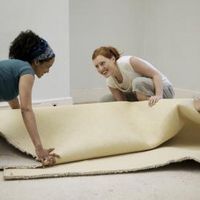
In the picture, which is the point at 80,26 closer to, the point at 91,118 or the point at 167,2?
the point at 167,2

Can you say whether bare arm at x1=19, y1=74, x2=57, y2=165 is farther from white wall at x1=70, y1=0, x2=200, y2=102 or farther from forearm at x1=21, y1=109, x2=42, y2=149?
white wall at x1=70, y1=0, x2=200, y2=102

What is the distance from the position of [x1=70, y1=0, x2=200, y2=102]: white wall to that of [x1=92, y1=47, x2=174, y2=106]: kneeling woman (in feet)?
4.76

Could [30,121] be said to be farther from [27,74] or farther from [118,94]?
[118,94]

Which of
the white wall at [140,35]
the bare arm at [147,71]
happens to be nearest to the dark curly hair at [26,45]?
the bare arm at [147,71]

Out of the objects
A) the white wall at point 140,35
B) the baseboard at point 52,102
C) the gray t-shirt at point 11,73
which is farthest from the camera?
the white wall at point 140,35

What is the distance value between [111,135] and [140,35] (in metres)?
2.52

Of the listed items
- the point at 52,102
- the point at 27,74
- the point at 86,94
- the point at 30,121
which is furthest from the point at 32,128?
the point at 86,94

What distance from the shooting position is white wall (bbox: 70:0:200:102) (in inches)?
128

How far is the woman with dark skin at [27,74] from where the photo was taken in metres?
1.26

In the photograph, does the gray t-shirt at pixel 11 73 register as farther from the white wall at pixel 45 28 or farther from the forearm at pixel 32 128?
the white wall at pixel 45 28

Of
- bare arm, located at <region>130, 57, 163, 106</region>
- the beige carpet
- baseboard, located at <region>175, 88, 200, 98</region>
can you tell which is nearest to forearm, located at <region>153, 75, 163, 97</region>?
bare arm, located at <region>130, 57, 163, 106</region>

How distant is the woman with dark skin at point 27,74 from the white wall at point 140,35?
5.95 feet

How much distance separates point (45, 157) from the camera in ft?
4.10

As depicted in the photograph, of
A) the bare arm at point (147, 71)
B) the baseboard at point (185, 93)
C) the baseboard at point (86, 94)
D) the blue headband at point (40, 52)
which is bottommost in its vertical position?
the baseboard at point (86, 94)
